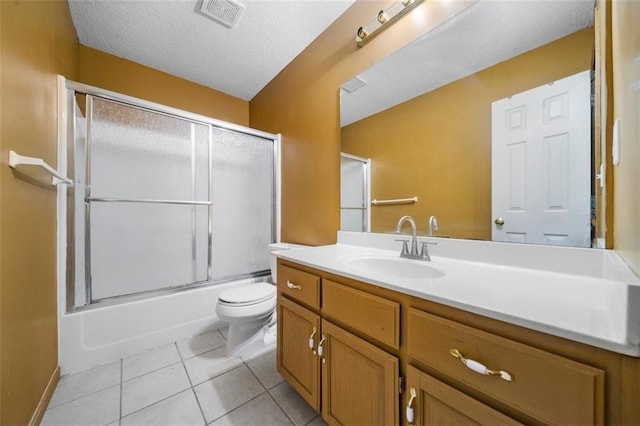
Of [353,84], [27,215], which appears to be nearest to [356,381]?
[27,215]

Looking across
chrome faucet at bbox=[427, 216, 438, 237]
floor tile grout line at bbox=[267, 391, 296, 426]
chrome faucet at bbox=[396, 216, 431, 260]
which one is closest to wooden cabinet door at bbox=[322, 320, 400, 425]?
floor tile grout line at bbox=[267, 391, 296, 426]

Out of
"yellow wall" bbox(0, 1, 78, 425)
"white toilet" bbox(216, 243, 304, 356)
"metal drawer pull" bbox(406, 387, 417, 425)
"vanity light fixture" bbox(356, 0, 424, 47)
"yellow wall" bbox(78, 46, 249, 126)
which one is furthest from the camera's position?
"yellow wall" bbox(78, 46, 249, 126)

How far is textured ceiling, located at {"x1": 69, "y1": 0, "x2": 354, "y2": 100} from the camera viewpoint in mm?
1583

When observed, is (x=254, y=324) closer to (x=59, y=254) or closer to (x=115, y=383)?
(x=115, y=383)

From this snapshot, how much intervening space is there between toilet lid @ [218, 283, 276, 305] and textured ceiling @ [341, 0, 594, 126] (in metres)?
1.43

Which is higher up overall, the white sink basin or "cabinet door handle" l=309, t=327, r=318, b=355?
the white sink basin

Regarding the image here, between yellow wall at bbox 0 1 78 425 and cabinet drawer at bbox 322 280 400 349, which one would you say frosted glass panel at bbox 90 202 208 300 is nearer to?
yellow wall at bbox 0 1 78 425

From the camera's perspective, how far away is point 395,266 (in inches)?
44.7

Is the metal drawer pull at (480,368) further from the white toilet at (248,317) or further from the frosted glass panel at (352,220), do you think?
the white toilet at (248,317)

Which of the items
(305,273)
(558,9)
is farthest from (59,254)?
(558,9)

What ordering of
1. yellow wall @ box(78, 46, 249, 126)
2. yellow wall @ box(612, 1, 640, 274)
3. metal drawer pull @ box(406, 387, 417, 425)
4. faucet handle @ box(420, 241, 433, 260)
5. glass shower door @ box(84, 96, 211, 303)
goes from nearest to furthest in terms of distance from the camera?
yellow wall @ box(612, 1, 640, 274)
metal drawer pull @ box(406, 387, 417, 425)
faucet handle @ box(420, 241, 433, 260)
glass shower door @ box(84, 96, 211, 303)
yellow wall @ box(78, 46, 249, 126)

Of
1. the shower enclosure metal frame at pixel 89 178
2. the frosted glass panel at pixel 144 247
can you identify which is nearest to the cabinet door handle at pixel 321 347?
the shower enclosure metal frame at pixel 89 178

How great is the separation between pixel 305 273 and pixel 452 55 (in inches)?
49.5

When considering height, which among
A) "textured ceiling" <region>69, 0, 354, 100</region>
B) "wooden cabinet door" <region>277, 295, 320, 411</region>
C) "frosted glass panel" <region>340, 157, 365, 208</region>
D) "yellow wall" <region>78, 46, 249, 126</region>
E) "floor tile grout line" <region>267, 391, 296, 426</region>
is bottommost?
→ "floor tile grout line" <region>267, 391, 296, 426</region>
